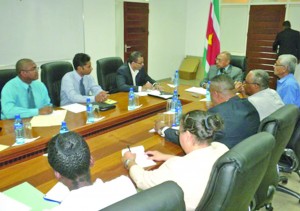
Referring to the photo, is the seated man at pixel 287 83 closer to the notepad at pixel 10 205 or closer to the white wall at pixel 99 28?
the notepad at pixel 10 205

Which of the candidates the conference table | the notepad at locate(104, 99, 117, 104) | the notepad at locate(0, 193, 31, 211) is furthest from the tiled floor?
the notepad at locate(0, 193, 31, 211)

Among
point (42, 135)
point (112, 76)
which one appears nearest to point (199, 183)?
point (42, 135)

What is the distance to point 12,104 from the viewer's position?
105 inches

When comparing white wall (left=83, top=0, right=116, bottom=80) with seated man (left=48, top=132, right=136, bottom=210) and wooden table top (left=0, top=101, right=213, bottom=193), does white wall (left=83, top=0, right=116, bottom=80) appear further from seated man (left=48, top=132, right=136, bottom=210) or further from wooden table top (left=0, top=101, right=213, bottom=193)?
seated man (left=48, top=132, right=136, bottom=210)

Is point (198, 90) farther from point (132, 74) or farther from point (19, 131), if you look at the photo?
point (19, 131)

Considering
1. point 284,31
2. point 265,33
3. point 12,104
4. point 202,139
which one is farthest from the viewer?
point 265,33

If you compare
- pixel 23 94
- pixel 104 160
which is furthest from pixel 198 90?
pixel 104 160

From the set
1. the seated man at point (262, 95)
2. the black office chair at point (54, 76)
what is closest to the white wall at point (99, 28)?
the black office chair at point (54, 76)

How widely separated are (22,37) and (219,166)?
164 inches

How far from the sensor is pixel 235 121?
6.82ft

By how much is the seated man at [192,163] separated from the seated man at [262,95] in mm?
1097

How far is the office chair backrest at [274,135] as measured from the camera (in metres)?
1.72

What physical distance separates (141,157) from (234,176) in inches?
35.2

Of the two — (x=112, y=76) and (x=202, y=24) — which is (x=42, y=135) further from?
(x=202, y=24)
